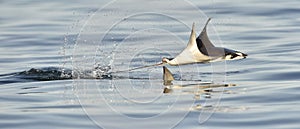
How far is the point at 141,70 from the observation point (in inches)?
526

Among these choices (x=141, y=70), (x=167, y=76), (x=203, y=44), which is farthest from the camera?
(x=141, y=70)

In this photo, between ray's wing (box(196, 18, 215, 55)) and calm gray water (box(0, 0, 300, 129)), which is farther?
ray's wing (box(196, 18, 215, 55))

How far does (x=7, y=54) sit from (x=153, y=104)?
18.6ft

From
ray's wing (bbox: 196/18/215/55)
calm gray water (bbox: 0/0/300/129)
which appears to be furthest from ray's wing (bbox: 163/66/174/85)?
ray's wing (bbox: 196/18/215/55)

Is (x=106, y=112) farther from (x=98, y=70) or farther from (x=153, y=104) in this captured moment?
(x=98, y=70)

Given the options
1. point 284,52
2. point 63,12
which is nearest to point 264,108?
point 284,52

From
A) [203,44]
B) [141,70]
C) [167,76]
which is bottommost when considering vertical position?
[167,76]

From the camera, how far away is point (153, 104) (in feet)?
35.1

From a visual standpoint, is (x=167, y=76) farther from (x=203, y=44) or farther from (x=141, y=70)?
(x=141, y=70)

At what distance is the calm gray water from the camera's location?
32.6 feet

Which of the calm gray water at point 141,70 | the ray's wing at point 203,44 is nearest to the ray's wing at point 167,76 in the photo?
the calm gray water at point 141,70

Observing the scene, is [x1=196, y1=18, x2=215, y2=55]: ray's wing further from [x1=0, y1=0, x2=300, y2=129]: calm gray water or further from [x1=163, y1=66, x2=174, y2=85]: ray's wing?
[x1=163, y1=66, x2=174, y2=85]: ray's wing

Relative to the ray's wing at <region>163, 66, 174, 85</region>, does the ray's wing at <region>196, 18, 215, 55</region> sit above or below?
above

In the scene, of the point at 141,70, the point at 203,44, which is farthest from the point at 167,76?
the point at 141,70
